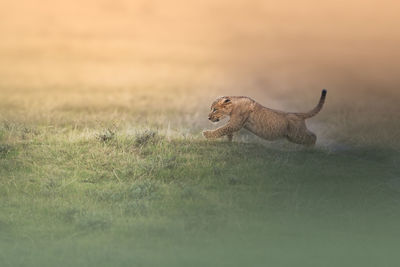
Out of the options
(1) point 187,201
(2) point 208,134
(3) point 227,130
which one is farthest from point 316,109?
(1) point 187,201

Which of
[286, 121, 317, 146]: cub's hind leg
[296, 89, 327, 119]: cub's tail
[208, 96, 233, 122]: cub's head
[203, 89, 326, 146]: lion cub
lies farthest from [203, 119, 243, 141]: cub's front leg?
[296, 89, 327, 119]: cub's tail

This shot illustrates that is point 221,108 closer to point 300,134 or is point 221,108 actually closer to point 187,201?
point 300,134

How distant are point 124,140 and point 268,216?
311 cm

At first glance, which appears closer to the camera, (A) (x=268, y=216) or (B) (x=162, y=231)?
(B) (x=162, y=231)

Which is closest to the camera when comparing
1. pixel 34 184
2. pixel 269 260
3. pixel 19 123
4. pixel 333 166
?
pixel 269 260

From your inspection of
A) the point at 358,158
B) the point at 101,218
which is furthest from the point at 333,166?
the point at 101,218

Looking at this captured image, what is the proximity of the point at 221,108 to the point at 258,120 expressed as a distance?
64 cm

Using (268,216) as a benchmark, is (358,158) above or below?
above

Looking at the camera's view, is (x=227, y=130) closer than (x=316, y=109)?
Yes

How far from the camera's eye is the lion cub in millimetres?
11875

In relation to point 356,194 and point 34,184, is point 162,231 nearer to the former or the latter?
point 34,184

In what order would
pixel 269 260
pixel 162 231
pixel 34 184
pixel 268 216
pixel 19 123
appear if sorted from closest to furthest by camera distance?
pixel 269 260 < pixel 162 231 < pixel 268 216 < pixel 34 184 < pixel 19 123

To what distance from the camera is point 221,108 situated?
39.0 feet

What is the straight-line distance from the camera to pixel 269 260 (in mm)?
8875
